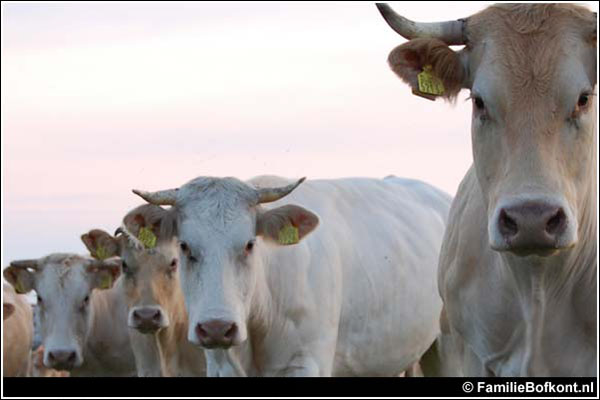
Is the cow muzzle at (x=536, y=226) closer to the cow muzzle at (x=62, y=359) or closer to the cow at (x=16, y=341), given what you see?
the cow muzzle at (x=62, y=359)

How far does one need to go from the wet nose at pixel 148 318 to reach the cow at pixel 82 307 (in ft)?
6.08

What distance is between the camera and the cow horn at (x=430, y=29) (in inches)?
265

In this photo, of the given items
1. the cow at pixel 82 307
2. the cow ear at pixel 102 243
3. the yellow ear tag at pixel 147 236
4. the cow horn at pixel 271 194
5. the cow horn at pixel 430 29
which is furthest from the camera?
the cow at pixel 82 307

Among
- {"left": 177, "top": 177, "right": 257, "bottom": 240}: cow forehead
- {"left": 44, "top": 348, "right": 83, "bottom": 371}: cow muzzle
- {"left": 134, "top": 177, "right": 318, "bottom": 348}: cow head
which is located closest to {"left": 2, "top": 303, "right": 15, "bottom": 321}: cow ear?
{"left": 44, "top": 348, "right": 83, "bottom": 371}: cow muzzle

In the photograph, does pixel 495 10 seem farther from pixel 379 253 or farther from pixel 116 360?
pixel 116 360

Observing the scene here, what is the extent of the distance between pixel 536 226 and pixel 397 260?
5.12 meters

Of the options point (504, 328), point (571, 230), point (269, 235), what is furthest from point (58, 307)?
point (571, 230)

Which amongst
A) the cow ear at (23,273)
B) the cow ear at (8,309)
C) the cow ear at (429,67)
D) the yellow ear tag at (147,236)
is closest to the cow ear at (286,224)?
the yellow ear tag at (147,236)

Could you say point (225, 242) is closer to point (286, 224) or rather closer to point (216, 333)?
point (286, 224)

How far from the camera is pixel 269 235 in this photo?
354 inches

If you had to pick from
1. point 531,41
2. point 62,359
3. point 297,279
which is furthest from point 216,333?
point 62,359

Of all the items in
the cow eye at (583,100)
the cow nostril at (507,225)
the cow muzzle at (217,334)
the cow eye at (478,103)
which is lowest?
the cow muzzle at (217,334)

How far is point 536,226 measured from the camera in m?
5.79
